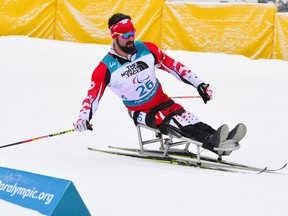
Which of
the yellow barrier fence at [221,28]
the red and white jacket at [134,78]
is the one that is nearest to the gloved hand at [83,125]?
the red and white jacket at [134,78]

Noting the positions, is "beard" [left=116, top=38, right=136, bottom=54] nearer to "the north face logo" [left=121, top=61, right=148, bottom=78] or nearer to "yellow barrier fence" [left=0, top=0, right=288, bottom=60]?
"the north face logo" [left=121, top=61, right=148, bottom=78]

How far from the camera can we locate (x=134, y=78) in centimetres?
682

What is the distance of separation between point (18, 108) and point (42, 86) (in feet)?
5.83

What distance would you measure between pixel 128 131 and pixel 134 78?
215 centimetres

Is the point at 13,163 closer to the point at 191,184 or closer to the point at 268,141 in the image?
the point at 191,184

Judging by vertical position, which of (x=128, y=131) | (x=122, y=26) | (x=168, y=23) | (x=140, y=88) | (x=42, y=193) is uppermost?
(x=168, y=23)

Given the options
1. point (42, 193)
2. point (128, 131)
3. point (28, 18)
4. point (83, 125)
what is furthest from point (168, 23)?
point (42, 193)

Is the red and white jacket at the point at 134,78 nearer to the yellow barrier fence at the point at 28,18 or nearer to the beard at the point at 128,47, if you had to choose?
the beard at the point at 128,47

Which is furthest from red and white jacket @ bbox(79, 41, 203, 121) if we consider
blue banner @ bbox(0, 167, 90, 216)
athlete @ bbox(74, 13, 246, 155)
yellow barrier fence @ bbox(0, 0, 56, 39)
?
yellow barrier fence @ bbox(0, 0, 56, 39)

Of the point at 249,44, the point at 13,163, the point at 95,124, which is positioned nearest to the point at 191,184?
the point at 13,163

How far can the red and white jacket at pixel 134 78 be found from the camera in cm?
668

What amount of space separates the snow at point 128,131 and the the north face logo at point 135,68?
34.1 inches

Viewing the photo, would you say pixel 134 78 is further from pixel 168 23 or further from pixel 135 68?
pixel 168 23

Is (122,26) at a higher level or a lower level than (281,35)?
lower
